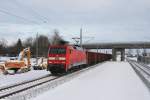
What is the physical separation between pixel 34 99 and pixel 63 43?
69.2 feet

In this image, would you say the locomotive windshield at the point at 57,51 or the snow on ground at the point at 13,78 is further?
the locomotive windshield at the point at 57,51

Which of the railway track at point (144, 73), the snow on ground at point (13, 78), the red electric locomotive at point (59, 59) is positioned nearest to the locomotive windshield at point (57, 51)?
the red electric locomotive at point (59, 59)

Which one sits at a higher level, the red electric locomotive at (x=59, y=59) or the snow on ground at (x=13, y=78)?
the red electric locomotive at (x=59, y=59)

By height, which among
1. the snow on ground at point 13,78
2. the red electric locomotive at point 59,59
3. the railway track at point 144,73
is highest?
Result: the red electric locomotive at point 59,59

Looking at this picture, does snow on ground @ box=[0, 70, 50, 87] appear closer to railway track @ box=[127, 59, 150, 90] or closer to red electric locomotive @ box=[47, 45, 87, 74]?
red electric locomotive @ box=[47, 45, 87, 74]

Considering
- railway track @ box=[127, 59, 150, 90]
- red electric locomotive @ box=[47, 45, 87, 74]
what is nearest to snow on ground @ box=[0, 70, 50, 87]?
red electric locomotive @ box=[47, 45, 87, 74]

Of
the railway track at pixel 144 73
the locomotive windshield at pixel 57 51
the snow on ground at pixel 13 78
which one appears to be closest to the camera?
the snow on ground at pixel 13 78

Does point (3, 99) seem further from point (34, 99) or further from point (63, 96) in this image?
point (63, 96)

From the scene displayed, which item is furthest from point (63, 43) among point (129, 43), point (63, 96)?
point (129, 43)

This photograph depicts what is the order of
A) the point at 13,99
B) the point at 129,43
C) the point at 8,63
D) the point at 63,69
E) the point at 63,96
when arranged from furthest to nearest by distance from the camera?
the point at 129,43 → the point at 8,63 → the point at 63,69 → the point at 63,96 → the point at 13,99

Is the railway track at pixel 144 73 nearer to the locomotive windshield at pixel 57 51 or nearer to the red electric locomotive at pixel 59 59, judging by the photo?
the red electric locomotive at pixel 59 59

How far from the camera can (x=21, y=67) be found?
34.5m

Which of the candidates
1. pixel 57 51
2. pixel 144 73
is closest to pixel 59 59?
pixel 57 51

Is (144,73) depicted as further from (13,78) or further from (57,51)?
(13,78)
